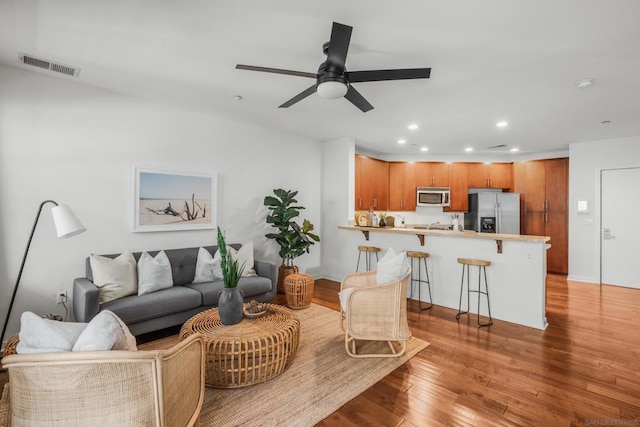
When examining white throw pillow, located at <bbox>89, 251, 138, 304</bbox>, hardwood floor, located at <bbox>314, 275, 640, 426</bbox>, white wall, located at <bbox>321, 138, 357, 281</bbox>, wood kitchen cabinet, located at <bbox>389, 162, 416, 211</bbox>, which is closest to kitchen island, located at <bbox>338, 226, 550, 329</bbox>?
hardwood floor, located at <bbox>314, 275, 640, 426</bbox>

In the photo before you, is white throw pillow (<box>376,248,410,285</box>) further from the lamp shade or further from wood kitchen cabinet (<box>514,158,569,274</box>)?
wood kitchen cabinet (<box>514,158,569,274</box>)

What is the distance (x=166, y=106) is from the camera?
378cm

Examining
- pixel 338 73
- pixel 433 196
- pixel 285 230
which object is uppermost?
pixel 338 73

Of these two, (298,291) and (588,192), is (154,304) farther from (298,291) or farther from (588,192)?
(588,192)

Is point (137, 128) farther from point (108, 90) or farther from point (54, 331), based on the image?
point (54, 331)

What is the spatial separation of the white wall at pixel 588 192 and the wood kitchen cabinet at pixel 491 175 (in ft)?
4.24

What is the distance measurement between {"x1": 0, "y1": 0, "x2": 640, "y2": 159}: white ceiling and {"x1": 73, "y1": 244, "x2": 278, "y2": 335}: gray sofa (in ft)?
6.57

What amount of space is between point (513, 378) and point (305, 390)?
1.66 m

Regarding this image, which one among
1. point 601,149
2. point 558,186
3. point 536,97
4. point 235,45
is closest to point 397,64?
point 235,45

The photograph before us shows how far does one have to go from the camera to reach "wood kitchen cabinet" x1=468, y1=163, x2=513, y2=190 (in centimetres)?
679

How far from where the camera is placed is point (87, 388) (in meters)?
1.21

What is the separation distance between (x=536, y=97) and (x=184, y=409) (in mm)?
4270

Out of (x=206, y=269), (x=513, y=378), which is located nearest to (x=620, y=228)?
(x=513, y=378)

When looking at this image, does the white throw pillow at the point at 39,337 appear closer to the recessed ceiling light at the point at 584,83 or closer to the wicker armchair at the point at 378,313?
the wicker armchair at the point at 378,313
